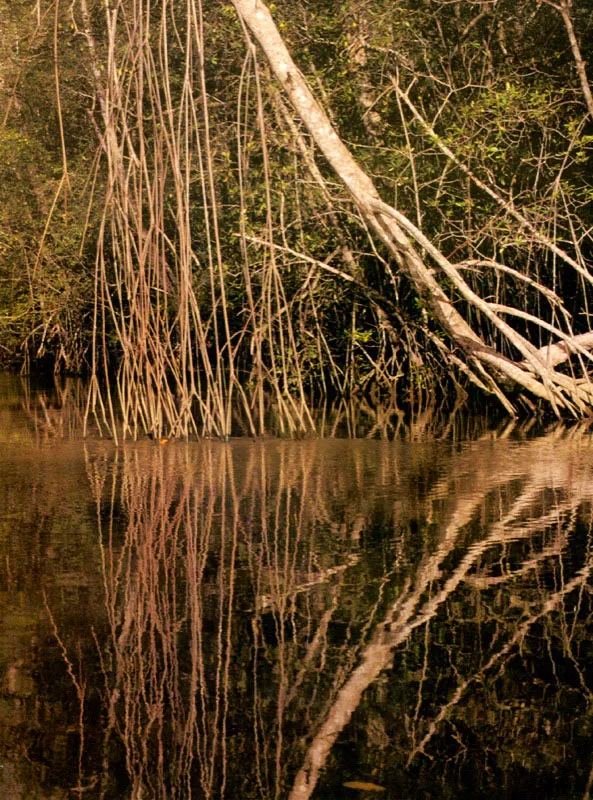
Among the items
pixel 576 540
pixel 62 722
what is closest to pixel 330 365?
pixel 576 540

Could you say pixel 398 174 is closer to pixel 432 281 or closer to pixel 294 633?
pixel 432 281

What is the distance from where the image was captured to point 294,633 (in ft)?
17.9

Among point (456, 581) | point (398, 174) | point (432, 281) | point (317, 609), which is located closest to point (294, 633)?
point (317, 609)

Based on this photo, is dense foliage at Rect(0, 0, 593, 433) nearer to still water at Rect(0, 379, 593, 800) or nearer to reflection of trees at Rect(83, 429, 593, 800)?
reflection of trees at Rect(83, 429, 593, 800)

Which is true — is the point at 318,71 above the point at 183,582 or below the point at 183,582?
above

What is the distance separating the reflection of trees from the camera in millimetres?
4246

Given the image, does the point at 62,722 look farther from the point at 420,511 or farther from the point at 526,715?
the point at 420,511

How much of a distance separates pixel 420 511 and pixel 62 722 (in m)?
4.19

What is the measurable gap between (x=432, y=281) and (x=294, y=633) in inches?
350

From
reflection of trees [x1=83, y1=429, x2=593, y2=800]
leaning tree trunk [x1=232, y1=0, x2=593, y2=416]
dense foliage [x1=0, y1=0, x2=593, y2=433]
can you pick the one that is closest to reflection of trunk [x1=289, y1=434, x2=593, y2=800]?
reflection of trees [x1=83, y1=429, x2=593, y2=800]

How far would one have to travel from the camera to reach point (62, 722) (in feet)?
14.4

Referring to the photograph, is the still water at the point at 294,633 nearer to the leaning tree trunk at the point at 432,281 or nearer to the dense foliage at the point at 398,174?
the leaning tree trunk at the point at 432,281

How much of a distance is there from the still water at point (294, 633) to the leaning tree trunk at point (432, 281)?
3.80 meters

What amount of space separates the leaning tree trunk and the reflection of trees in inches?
137
